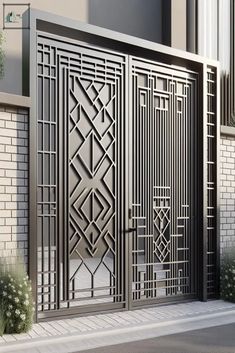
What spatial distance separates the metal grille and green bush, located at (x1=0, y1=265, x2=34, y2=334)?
338cm

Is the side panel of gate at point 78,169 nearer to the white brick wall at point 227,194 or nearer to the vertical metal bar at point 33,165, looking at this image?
the vertical metal bar at point 33,165

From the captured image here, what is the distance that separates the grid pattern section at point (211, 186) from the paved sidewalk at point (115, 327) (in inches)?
22.1

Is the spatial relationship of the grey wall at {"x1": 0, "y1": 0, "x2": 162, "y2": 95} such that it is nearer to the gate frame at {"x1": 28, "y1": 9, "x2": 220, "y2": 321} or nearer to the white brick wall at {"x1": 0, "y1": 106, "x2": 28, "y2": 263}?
the gate frame at {"x1": 28, "y1": 9, "x2": 220, "y2": 321}

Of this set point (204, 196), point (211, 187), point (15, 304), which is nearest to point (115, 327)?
point (15, 304)

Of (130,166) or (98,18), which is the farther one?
(98,18)

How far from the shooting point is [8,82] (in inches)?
511

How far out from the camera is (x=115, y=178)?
8.03m

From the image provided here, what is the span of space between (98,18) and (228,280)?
26.1ft

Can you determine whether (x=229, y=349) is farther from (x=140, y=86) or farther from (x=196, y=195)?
(x=140, y=86)

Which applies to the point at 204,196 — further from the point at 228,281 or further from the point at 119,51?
the point at 119,51

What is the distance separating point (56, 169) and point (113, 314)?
6.70ft

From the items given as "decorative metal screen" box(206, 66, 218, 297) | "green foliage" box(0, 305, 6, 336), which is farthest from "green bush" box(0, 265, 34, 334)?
"decorative metal screen" box(206, 66, 218, 297)

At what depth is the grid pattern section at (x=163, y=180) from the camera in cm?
834

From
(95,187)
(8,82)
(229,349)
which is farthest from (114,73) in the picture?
(8,82)
